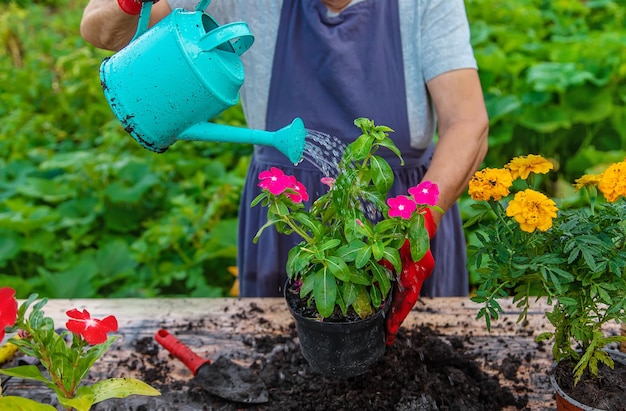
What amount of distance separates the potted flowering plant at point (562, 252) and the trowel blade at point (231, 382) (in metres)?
0.49

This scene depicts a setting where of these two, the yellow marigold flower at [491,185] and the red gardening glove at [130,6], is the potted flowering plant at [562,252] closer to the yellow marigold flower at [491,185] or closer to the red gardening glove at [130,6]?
the yellow marigold flower at [491,185]

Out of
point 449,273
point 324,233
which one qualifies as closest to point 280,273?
point 449,273

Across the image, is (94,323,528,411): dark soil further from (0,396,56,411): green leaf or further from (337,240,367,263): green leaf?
(337,240,367,263): green leaf

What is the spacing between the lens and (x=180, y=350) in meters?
1.42

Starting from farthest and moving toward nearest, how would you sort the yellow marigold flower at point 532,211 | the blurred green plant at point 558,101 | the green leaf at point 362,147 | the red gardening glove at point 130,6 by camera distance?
1. the blurred green plant at point 558,101
2. the red gardening glove at point 130,6
3. the green leaf at point 362,147
4. the yellow marigold flower at point 532,211

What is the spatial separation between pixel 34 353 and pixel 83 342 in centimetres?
9

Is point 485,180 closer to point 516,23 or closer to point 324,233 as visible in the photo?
point 324,233

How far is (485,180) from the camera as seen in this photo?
1.06 meters

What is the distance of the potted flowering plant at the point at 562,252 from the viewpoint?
3.31 feet

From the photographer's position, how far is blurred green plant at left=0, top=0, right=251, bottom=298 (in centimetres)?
259

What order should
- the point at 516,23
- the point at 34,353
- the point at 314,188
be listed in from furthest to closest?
the point at 516,23 → the point at 314,188 → the point at 34,353

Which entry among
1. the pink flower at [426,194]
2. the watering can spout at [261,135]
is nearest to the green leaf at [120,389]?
the watering can spout at [261,135]

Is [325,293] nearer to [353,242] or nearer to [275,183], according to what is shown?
[353,242]

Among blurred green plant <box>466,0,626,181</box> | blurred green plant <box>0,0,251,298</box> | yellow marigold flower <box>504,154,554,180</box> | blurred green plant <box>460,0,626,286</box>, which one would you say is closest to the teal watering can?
yellow marigold flower <box>504,154,554,180</box>
